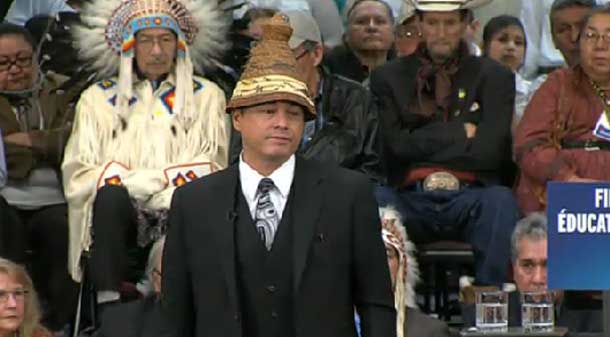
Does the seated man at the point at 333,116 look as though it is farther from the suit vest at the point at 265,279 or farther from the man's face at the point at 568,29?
the suit vest at the point at 265,279

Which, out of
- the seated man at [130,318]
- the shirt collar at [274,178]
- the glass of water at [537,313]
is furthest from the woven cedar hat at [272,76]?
the seated man at [130,318]

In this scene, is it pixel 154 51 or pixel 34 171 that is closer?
pixel 154 51

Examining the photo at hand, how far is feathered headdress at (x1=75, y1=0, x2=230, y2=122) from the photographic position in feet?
34.3

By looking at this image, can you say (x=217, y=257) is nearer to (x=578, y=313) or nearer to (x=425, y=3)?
(x=578, y=313)

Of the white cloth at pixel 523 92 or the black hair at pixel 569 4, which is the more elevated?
the black hair at pixel 569 4

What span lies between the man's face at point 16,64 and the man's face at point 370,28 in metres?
2.00

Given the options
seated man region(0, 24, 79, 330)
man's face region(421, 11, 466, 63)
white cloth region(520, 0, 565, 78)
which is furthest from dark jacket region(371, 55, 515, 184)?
seated man region(0, 24, 79, 330)

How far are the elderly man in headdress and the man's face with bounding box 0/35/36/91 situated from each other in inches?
20.9

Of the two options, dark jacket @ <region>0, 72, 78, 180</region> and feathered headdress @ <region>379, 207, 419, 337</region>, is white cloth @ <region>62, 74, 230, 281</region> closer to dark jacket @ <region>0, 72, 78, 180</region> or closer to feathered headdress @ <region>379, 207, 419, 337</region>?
dark jacket @ <region>0, 72, 78, 180</region>

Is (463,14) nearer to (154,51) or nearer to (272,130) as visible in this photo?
(154,51)

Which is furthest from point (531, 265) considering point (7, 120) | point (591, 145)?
point (7, 120)

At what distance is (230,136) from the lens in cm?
1054

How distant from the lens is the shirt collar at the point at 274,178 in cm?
654

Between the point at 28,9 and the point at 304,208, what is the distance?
6.11 metres
